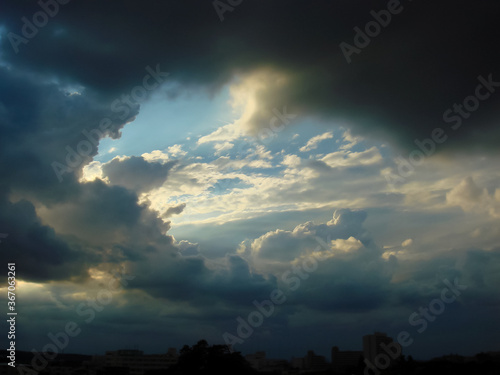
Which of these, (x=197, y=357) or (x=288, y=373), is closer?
(x=197, y=357)

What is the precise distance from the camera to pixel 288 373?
199m

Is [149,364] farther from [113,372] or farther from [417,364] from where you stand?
[417,364]

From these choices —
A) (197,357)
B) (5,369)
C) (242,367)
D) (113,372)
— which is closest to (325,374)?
(242,367)

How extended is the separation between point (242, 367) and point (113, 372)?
5779 centimetres

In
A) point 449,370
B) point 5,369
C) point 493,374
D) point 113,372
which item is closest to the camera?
point 493,374

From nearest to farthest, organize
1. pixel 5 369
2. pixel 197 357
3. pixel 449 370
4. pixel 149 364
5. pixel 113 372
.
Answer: pixel 449 370, pixel 5 369, pixel 197 357, pixel 113 372, pixel 149 364

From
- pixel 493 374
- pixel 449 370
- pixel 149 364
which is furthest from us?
pixel 149 364

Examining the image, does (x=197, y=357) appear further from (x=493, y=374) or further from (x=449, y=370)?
(x=493, y=374)

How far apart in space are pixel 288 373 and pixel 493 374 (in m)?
131

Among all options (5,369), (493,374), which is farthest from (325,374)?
(5,369)

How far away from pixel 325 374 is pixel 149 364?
310 feet

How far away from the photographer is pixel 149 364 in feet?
652

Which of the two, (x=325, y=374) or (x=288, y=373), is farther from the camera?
(x=288, y=373)

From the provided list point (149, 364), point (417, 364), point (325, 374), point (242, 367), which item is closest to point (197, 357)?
point (242, 367)
